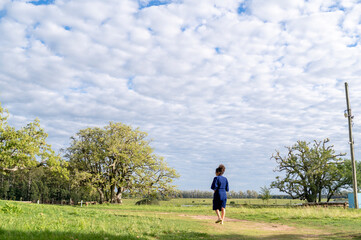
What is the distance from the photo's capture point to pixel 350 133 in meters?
28.9

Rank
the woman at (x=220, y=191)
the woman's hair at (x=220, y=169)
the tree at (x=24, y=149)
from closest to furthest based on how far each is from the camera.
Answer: the woman at (x=220, y=191) → the woman's hair at (x=220, y=169) → the tree at (x=24, y=149)

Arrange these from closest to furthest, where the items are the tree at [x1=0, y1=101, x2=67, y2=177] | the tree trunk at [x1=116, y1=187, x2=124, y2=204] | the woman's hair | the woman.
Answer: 1. the woman
2. the woman's hair
3. the tree at [x1=0, y1=101, x2=67, y2=177]
4. the tree trunk at [x1=116, y1=187, x2=124, y2=204]

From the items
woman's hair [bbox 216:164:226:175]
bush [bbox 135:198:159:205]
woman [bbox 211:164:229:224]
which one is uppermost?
woman's hair [bbox 216:164:226:175]

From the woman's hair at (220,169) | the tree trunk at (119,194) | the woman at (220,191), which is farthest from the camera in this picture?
the tree trunk at (119,194)

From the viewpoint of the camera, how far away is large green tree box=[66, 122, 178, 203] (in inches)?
1661

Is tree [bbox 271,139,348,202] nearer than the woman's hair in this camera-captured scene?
No

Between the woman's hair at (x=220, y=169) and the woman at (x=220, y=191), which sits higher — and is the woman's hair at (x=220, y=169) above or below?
above

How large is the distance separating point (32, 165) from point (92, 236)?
2758 centimetres

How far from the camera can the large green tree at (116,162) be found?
42188 mm

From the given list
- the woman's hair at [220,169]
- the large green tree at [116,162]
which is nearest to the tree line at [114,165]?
the large green tree at [116,162]

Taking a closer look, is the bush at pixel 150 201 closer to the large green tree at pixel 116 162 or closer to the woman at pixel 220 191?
the large green tree at pixel 116 162

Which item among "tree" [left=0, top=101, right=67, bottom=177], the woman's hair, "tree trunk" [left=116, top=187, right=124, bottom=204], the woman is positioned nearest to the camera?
the woman

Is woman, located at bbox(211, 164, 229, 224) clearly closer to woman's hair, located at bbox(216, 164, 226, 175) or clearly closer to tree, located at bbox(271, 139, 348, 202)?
woman's hair, located at bbox(216, 164, 226, 175)

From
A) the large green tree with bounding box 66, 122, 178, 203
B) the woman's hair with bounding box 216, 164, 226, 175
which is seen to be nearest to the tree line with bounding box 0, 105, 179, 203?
the large green tree with bounding box 66, 122, 178, 203
